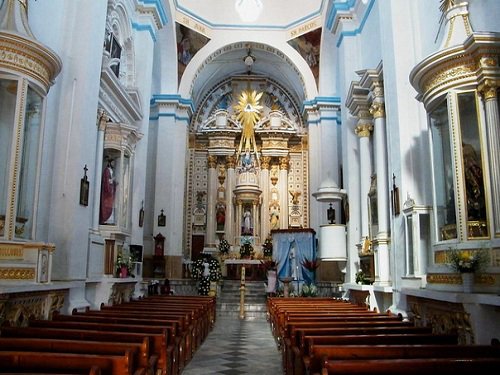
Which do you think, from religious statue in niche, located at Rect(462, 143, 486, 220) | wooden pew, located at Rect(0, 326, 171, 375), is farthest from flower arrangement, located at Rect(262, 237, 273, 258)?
wooden pew, located at Rect(0, 326, 171, 375)

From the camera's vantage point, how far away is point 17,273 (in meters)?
4.79

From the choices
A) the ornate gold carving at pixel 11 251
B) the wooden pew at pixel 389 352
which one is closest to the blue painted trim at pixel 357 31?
the ornate gold carving at pixel 11 251

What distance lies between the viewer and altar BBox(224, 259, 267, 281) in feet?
50.7

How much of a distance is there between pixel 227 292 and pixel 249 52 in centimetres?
873

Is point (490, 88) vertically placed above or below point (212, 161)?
below

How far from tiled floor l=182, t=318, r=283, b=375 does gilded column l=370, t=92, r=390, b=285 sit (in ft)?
7.41

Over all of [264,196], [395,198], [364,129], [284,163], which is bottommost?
[395,198]

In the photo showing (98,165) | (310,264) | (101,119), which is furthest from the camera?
(310,264)

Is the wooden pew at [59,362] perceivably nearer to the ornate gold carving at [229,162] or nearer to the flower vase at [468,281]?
the flower vase at [468,281]

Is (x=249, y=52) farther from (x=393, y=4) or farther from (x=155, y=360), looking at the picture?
(x=155, y=360)

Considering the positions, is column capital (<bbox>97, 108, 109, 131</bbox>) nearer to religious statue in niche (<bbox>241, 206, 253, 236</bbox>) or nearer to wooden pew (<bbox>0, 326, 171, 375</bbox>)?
wooden pew (<bbox>0, 326, 171, 375</bbox>)

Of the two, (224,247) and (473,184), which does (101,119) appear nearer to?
(473,184)

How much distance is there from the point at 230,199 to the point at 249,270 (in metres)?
3.12

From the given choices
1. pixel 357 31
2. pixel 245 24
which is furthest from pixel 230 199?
pixel 357 31
